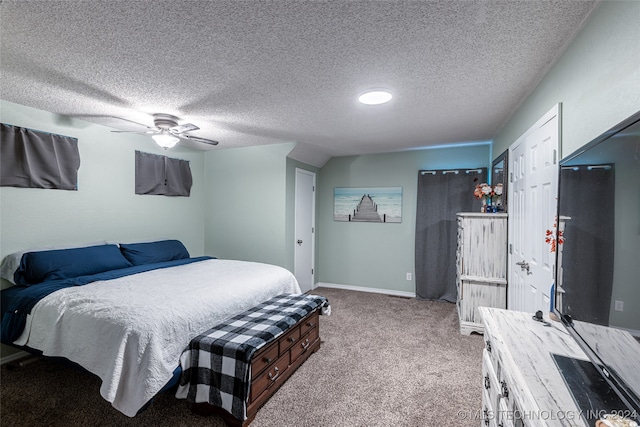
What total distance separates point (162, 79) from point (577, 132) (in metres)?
2.67

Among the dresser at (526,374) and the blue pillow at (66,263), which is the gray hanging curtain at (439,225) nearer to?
the dresser at (526,374)

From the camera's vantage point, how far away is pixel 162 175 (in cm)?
400

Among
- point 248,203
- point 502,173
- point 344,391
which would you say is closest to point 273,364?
point 344,391

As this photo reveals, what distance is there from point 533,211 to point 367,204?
9.26 ft

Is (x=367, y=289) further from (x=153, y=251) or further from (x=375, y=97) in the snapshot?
(x=375, y=97)

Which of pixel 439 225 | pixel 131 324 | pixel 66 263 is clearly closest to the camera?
pixel 131 324

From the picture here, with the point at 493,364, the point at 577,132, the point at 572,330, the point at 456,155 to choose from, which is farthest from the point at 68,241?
the point at 456,155

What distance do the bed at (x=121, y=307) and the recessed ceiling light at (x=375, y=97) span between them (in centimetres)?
198

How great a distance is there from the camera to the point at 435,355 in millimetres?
2715

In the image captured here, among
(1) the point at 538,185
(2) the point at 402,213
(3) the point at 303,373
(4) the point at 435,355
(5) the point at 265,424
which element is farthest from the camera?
(2) the point at 402,213

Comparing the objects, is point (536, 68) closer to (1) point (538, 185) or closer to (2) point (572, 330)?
(1) point (538, 185)

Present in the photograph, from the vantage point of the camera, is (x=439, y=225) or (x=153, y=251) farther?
(x=439, y=225)

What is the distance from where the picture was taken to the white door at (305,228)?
14.9 ft

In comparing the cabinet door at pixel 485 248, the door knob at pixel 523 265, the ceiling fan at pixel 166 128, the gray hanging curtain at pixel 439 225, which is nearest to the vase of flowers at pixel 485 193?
the cabinet door at pixel 485 248
